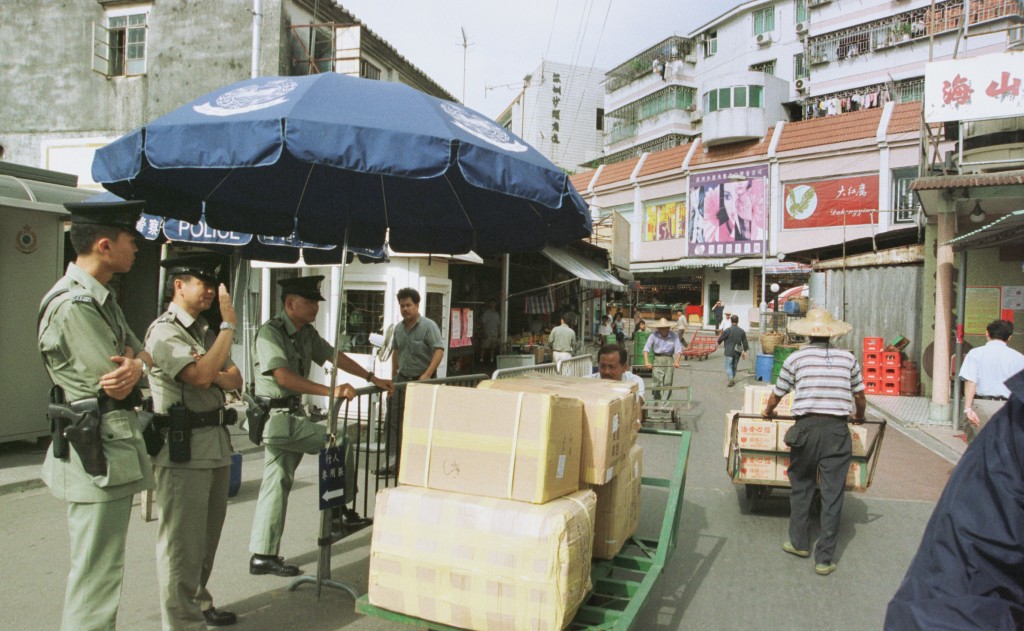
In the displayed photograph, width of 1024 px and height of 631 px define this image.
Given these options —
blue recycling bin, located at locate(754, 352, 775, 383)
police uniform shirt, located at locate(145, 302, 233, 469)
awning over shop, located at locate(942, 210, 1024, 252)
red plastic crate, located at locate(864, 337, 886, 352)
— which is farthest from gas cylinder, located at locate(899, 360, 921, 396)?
police uniform shirt, located at locate(145, 302, 233, 469)

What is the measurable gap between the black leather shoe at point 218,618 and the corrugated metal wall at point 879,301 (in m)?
16.9

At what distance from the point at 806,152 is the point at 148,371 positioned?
37.0m

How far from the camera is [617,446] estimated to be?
371 centimetres

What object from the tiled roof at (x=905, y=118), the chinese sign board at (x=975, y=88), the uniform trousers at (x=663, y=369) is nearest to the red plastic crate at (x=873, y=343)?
the chinese sign board at (x=975, y=88)

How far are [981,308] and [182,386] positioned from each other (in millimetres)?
15283

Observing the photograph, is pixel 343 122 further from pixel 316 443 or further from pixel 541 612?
pixel 541 612

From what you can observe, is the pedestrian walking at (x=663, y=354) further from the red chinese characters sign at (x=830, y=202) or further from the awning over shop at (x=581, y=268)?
the red chinese characters sign at (x=830, y=202)

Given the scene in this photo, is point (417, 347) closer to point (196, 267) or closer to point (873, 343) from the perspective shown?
point (196, 267)

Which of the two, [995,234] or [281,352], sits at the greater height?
[995,234]

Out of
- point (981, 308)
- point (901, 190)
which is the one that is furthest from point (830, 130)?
point (981, 308)

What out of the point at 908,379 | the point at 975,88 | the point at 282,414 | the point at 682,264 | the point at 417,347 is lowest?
the point at 908,379

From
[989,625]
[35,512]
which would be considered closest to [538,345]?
[35,512]

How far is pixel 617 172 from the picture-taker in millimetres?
46000

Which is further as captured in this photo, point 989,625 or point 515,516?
point 515,516
